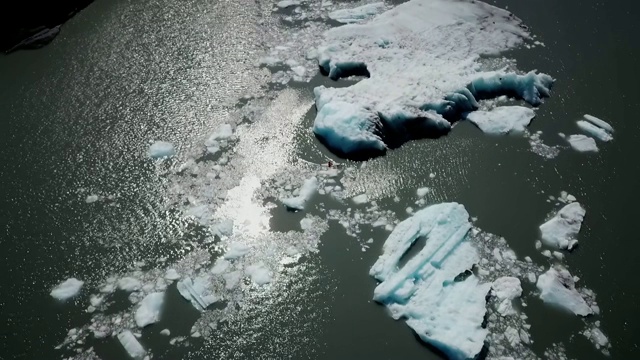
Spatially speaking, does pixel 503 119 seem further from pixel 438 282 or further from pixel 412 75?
pixel 438 282

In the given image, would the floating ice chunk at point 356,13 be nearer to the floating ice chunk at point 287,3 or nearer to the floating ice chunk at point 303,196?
the floating ice chunk at point 287,3

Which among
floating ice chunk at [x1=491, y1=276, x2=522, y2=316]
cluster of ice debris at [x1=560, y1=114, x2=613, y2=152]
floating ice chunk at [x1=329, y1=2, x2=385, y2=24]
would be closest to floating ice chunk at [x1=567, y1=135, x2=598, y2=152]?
cluster of ice debris at [x1=560, y1=114, x2=613, y2=152]

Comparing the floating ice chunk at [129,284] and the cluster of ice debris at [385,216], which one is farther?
the floating ice chunk at [129,284]

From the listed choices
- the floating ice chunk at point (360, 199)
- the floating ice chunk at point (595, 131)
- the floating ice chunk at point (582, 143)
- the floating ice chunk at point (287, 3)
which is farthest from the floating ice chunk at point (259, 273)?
the floating ice chunk at point (287, 3)

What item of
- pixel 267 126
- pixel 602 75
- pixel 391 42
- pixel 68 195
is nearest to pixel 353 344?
pixel 267 126

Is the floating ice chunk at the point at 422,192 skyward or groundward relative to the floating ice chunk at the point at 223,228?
groundward
